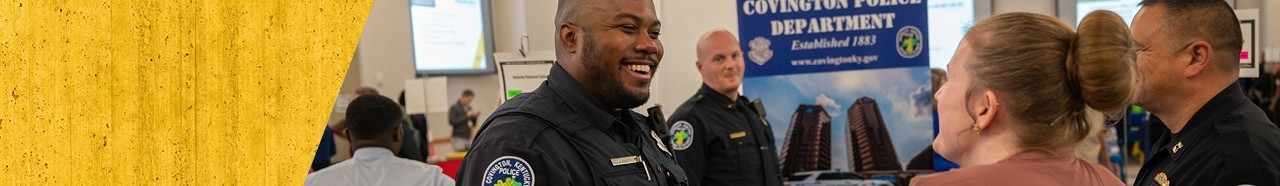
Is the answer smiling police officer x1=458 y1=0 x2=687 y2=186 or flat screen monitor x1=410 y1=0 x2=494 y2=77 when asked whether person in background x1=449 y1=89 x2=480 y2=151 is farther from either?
smiling police officer x1=458 y1=0 x2=687 y2=186

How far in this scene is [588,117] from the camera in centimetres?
188

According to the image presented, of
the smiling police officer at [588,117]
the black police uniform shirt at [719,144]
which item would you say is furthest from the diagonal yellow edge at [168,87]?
the black police uniform shirt at [719,144]

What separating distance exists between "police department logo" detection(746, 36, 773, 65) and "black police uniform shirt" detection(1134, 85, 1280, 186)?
2159mm

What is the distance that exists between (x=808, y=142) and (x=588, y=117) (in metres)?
2.70

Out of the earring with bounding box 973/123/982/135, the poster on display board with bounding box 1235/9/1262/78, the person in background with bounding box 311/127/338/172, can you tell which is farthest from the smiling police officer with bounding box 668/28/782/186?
the earring with bounding box 973/123/982/135

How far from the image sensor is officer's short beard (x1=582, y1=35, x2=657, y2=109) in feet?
6.31

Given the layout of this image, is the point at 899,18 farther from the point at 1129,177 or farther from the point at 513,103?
the point at 1129,177

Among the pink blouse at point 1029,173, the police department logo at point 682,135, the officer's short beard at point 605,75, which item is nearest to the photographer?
the pink blouse at point 1029,173

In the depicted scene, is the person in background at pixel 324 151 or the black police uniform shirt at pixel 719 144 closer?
the person in background at pixel 324 151

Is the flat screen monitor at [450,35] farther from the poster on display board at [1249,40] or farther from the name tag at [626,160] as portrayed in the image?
the poster on display board at [1249,40]

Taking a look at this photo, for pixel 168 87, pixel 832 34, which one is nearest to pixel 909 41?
pixel 832 34

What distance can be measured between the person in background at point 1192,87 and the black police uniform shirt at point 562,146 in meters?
1.03

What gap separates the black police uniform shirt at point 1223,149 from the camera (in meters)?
1.94

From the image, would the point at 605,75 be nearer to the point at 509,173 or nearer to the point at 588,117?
the point at 588,117
